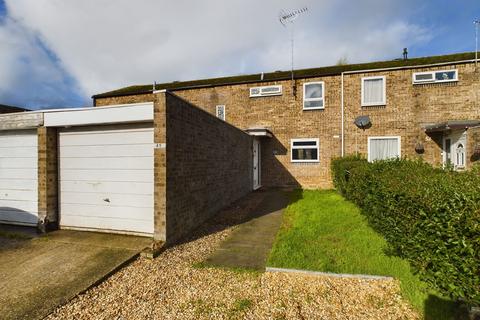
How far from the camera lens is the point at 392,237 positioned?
151 inches

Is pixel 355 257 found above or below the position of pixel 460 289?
below

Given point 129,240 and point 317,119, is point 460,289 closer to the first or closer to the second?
point 129,240

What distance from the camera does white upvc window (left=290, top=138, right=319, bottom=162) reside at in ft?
41.5

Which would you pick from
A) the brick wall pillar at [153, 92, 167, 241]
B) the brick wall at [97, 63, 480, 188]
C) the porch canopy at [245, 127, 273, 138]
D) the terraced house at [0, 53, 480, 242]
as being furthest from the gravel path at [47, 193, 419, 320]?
the brick wall at [97, 63, 480, 188]

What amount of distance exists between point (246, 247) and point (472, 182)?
3.58 m

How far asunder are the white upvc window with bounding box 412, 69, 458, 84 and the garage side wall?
925 cm

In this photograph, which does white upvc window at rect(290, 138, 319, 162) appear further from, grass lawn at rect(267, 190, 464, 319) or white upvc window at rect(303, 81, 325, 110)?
grass lawn at rect(267, 190, 464, 319)

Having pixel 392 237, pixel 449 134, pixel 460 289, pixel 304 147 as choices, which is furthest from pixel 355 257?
pixel 449 134

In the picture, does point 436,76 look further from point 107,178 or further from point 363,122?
point 107,178

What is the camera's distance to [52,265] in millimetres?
3945

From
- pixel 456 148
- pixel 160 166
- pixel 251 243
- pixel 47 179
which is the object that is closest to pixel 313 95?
pixel 456 148

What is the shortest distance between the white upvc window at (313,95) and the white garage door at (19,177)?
11.2 metres

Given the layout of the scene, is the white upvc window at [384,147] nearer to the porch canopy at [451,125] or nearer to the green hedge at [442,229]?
the porch canopy at [451,125]

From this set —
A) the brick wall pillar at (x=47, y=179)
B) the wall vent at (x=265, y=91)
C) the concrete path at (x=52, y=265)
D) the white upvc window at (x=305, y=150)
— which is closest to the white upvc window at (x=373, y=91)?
the white upvc window at (x=305, y=150)
